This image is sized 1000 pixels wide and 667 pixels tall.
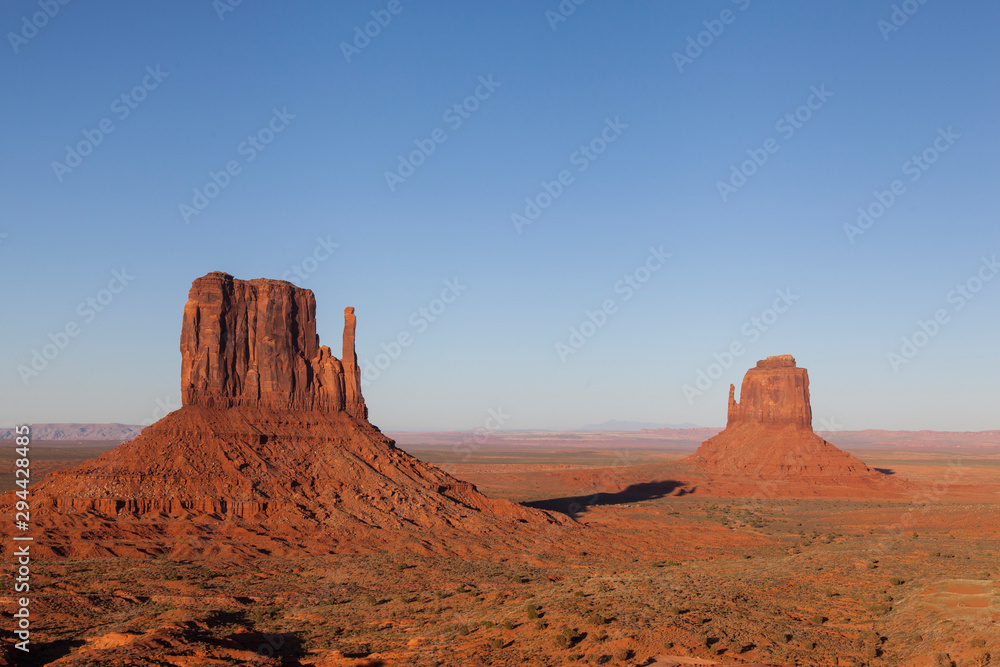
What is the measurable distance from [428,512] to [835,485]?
61.7m

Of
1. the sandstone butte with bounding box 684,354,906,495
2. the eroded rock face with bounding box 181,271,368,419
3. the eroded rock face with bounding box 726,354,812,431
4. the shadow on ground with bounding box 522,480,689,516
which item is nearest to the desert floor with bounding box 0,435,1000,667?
the eroded rock face with bounding box 181,271,368,419

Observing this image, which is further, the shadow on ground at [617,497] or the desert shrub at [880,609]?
the shadow on ground at [617,497]

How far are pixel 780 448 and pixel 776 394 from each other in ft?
27.2

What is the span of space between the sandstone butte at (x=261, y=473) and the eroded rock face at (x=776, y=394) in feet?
183

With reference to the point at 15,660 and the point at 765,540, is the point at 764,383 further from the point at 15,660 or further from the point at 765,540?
the point at 15,660

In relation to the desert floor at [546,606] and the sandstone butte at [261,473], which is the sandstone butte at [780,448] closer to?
the desert floor at [546,606]

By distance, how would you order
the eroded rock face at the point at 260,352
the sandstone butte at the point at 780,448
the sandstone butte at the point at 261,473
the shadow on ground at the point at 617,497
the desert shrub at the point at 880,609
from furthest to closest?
the sandstone butte at the point at 780,448
the shadow on ground at the point at 617,497
the eroded rock face at the point at 260,352
the sandstone butte at the point at 261,473
the desert shrub at the point at 880,609

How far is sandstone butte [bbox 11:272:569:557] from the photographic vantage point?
39.9m

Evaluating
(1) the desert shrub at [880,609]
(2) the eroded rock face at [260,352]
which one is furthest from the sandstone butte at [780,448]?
(1) the desert shrub at [880,609]

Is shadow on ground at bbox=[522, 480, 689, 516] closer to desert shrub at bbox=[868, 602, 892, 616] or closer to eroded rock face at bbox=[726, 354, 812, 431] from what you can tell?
eroded rock face at bbox=[726, 354, 812, 431]

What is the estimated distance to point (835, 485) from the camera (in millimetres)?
86125

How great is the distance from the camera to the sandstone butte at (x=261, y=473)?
131 ft

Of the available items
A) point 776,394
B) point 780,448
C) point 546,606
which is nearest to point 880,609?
point 546,606

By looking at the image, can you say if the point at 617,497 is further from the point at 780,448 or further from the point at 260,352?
the point at 260,352
